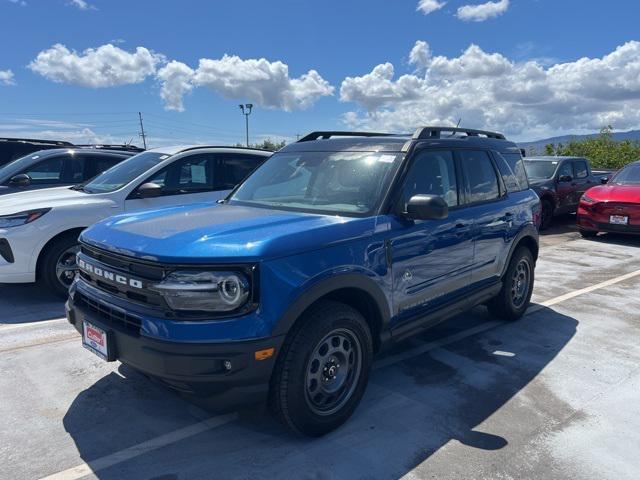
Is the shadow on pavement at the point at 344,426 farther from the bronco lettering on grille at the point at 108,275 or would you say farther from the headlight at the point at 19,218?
the headlight at the point at 19,218

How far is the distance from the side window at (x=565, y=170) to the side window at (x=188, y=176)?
9139mm

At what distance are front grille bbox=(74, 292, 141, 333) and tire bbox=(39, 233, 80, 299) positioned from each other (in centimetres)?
260

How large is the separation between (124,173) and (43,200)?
3.30 ft

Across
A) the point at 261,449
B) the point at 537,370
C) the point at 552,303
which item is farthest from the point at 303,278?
the point at 552,303

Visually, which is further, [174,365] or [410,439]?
[410,439]

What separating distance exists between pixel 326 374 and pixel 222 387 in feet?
2.48

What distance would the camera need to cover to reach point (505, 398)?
145 inches

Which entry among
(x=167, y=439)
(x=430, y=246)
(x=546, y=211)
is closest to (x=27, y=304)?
(x=167, y=439)

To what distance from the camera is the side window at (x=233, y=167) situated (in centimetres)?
691

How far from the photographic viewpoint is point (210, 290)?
8.67 ft

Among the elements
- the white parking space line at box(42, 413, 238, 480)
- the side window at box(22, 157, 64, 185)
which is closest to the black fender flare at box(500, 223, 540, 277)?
the white parking space line at box(42, 413, 238, 480)

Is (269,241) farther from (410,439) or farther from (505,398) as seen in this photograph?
(505,398)

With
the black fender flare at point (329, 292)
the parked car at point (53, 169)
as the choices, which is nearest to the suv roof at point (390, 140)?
the black fender flare at point (329, 292)

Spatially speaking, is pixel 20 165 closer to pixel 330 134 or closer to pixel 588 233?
pixel 330 134
